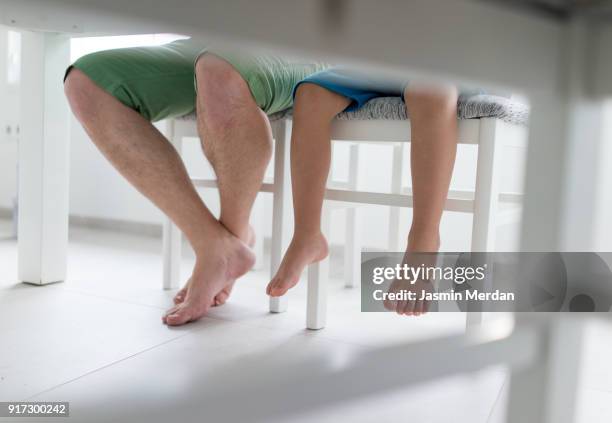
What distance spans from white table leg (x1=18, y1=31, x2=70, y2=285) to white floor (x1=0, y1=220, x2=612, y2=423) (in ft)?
0.32

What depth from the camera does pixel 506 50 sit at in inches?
10.8

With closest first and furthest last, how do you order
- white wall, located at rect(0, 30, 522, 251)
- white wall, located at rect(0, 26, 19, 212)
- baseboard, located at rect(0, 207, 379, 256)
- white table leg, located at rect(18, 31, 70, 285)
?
white table leg, located at rect(18, 31, 70, 285) < white wall, located at rect(0, 30, 522, 251) < baseboard, located at rect(0, 207, 379, 256) < white wall, located at rect(0, 26, 19, 212)

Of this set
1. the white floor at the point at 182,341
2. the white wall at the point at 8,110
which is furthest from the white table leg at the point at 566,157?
the white wall at the point at 8,110

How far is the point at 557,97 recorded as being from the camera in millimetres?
302

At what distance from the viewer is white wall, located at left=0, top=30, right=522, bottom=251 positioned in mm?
2076

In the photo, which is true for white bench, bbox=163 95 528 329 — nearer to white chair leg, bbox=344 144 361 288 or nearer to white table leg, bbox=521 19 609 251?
white chair leg, bbox=344 144 361 288

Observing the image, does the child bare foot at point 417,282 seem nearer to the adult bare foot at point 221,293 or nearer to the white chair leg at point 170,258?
the adult bare foot at point 221,293

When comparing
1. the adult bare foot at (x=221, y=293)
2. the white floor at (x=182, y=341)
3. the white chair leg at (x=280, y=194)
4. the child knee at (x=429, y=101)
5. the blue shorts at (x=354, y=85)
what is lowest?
the white floor at (x=182, y=341)

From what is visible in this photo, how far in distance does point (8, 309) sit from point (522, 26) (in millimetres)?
1420

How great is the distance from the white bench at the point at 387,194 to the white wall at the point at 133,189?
0.43 meters

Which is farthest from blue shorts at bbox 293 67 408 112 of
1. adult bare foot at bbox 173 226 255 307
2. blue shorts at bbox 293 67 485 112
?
adult bare foot at bbox 173 226 255 307

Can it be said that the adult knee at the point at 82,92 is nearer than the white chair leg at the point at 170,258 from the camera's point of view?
Yes

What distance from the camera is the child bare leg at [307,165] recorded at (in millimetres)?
1210

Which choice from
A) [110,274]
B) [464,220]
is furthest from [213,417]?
[464,220]
